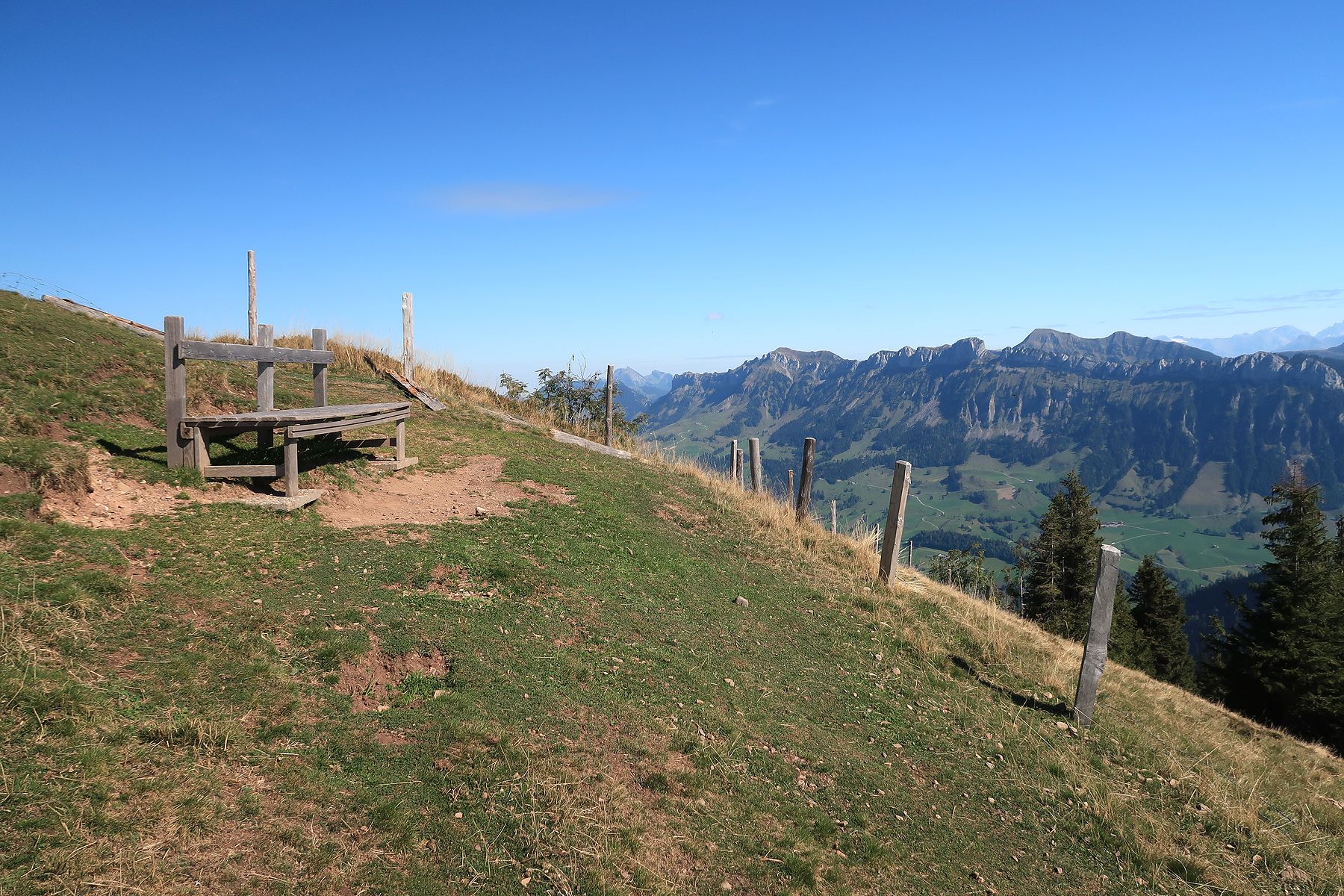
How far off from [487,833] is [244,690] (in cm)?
230

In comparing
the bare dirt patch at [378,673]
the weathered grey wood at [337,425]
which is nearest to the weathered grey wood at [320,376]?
the weathered grey wood at [337,425]

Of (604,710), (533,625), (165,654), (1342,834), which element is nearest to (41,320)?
(165,654)

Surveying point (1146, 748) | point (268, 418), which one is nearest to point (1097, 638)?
point (1146, 748)

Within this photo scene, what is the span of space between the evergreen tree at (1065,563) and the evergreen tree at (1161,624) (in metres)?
4.50

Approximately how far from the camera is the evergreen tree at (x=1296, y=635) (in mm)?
28656

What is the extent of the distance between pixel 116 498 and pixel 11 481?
928 mm

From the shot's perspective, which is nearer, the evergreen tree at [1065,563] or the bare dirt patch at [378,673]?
the bare dirt patch at [378,673]

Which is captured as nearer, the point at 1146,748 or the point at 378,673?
the point at 378,673

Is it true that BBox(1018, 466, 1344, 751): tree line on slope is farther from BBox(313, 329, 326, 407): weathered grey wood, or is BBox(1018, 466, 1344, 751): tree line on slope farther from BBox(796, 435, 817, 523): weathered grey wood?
BBox(313, 329, 326, 407): weathered grey wood

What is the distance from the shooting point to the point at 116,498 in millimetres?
7934

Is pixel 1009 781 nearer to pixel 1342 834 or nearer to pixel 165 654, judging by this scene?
pixel 1342 834

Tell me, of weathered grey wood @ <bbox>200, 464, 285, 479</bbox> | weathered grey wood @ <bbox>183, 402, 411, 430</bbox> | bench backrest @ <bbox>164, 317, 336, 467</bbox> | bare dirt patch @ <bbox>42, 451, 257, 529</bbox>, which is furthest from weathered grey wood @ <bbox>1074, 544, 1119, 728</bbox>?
bench backrest @ <bbox>164, 317, 336, 467</bbox>

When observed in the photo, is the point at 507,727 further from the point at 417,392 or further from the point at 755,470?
the point at 417,392

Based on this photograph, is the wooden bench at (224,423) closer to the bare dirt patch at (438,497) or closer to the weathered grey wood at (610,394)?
the bare dirt patch at (438,497)
